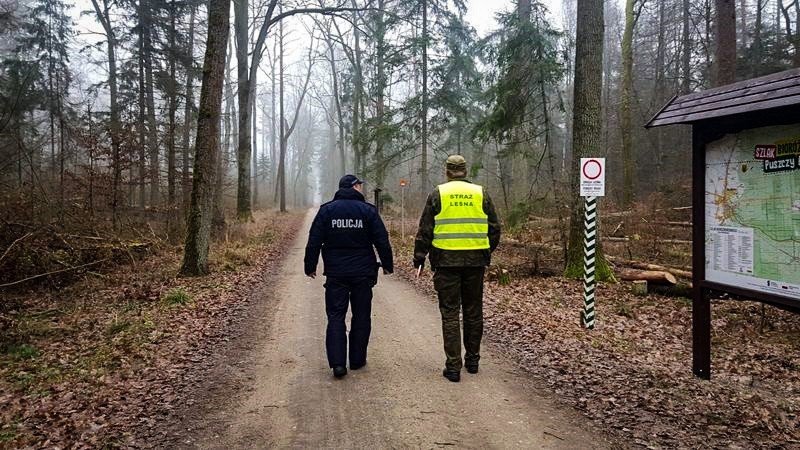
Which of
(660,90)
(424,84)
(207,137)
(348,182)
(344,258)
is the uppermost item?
(660,90)

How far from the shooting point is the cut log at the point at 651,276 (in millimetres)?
9406

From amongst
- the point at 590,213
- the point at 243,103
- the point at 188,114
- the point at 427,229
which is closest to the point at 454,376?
the point at 427,229

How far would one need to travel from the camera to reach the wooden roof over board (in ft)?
13.6

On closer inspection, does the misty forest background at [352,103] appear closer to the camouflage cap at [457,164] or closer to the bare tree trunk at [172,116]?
the bare tree trunk at [172,116]

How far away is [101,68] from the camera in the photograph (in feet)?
79.8

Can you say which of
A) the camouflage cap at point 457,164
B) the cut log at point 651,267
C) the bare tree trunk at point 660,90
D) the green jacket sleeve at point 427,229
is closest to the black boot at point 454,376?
the green jacket sleeve at point 427,229

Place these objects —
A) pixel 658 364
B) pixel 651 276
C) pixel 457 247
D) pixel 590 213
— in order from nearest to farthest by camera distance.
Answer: pixel 457 247, pixel 658 364, pixel 590 213, pixel 651 276

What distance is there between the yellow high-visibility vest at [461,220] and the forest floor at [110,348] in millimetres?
3143

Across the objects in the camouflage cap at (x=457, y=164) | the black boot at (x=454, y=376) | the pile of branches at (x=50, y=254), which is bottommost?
the black boot at (x=454, y=376)

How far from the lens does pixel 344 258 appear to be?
5371 millimetres

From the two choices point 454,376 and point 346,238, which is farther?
point 346,238

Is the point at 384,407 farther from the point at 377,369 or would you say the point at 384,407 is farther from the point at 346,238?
the point at 346,238

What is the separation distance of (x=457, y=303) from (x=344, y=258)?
1302 mm

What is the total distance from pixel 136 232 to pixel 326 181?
57.6 metres
